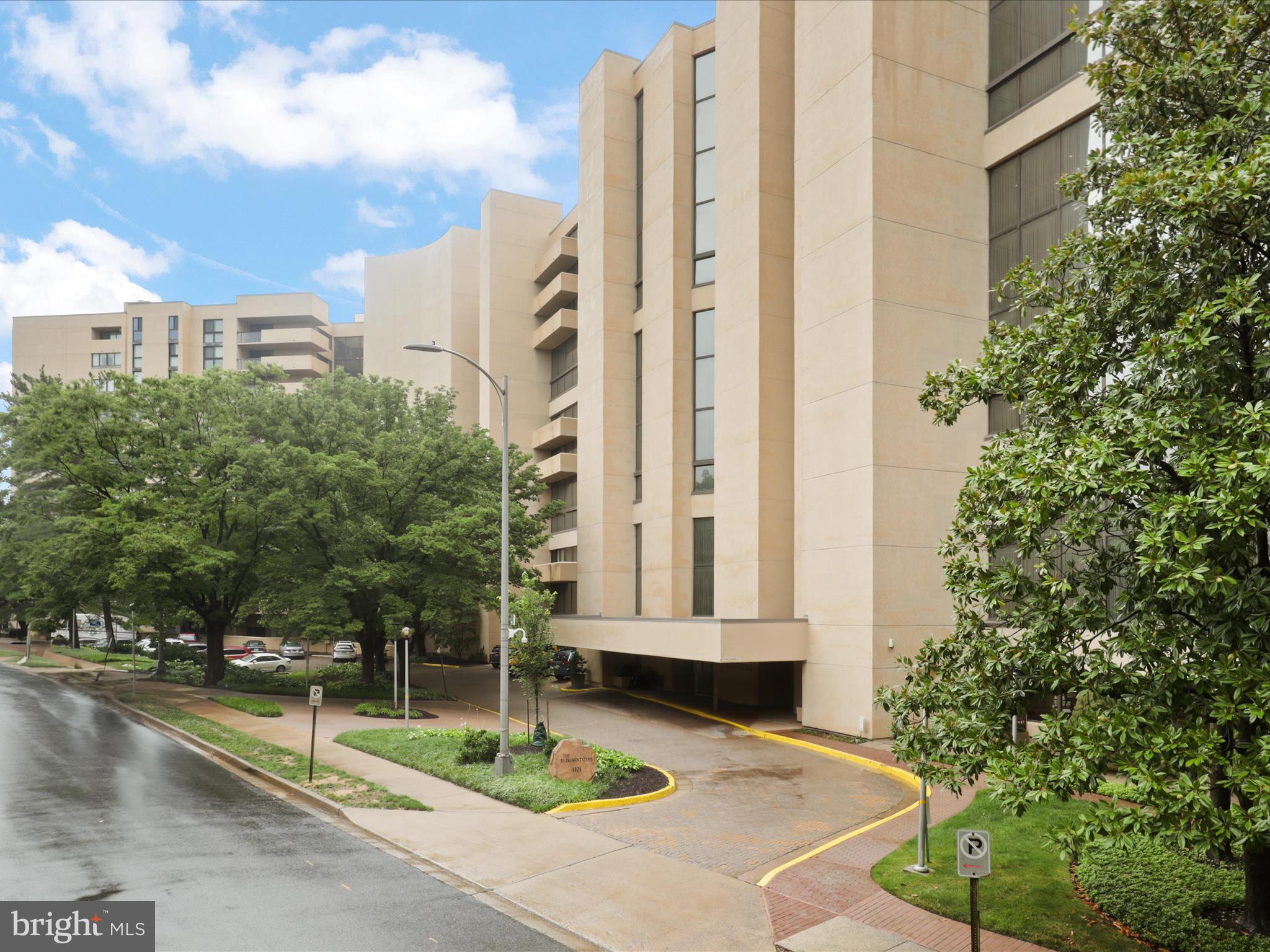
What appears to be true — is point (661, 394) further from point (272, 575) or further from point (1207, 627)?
point (1207, 627)

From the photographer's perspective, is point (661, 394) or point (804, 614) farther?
point (661, 394)

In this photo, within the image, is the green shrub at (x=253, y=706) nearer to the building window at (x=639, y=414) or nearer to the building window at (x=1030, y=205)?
the building window at (x=639, y=414)

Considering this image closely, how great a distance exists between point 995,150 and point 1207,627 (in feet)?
73.2

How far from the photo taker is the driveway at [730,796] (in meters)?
14.4

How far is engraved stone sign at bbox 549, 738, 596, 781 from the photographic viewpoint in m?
18.1

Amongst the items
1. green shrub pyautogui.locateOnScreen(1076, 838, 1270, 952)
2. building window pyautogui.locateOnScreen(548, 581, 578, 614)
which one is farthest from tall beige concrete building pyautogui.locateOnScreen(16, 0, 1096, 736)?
green shrub pyautogui.locateOnScreen(1076, 838, 1270, 952)

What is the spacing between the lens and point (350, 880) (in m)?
12.2

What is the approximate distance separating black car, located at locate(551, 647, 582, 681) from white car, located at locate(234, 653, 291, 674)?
1959cm

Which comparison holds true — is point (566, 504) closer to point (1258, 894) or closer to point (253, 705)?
point (253, 705)

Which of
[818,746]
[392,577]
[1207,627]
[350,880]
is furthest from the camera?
[392,577]

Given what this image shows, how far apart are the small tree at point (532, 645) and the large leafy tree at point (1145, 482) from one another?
1500cm

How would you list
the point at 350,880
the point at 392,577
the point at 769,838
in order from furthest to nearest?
the point at 392,577, the point at 769,838, the point at 350,880

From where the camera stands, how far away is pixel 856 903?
451 inches

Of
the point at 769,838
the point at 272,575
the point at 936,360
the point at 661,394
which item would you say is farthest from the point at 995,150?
the point at 272,575
